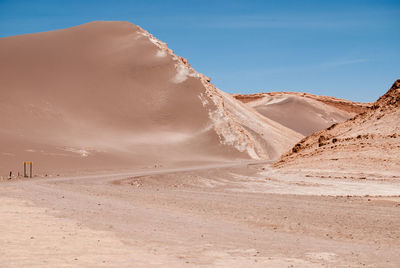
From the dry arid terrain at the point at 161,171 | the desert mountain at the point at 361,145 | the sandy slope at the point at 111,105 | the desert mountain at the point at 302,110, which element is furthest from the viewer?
the desert mountain at the point at 302,110

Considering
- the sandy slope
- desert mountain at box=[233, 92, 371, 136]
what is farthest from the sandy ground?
desert mountain at box=[233, 92, 371, 136]

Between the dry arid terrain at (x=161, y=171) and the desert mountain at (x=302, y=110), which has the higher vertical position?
the desert mountain at (x=302, y=110)

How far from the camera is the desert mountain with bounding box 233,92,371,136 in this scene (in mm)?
159500

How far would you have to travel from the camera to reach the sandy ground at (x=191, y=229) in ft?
30.1

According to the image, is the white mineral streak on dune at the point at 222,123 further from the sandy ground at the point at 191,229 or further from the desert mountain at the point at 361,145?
the sandy ground at the point at 191,229

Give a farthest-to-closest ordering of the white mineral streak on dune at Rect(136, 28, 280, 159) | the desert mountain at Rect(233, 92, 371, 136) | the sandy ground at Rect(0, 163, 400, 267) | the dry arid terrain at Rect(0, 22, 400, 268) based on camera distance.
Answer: the desert mountain at Rect(233, 92, 371, 136) < the white mineral streak on dune at Rect(136, 28, 280, 159) < the dry arid terrain at Rect(0, 22, 400, 268) < the sandy ground at Rect(0, 163, 400, 267)

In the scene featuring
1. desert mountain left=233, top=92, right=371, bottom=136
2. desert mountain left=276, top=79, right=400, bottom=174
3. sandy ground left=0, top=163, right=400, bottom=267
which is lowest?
sandy ground left=0, top=163, right=400, bottom=267

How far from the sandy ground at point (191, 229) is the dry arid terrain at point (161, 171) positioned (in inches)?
2.1

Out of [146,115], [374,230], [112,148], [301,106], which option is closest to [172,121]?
[146,115]

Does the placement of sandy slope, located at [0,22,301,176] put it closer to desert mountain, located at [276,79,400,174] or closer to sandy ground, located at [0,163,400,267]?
desert mountain, located at [276,79,400,174]

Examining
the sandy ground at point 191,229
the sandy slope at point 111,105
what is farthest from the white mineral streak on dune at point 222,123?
the sandy ground at point 191,229

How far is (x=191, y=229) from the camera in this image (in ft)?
42.0

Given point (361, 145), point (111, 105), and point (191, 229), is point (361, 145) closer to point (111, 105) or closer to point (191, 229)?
point (191, 229)

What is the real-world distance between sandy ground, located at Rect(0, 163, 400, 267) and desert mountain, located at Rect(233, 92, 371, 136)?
13547 cm
